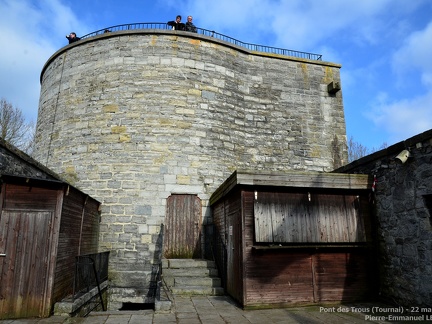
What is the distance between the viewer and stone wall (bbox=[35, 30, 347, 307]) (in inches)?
344

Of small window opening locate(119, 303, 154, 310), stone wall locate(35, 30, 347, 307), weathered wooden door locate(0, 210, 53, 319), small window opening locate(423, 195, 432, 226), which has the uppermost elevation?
stone wall locate(35, 30, 347, 307)

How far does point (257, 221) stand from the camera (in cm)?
575

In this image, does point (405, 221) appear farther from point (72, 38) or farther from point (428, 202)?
point (72, 38)

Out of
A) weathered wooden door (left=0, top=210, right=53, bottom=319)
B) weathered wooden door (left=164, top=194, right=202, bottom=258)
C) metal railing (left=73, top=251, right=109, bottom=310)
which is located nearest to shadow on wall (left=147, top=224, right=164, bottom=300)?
weathered wooden door (left=164, top=194, right=202, bottom=258)

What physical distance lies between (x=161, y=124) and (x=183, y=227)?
10.2ft

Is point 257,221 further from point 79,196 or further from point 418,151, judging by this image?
point 79,196

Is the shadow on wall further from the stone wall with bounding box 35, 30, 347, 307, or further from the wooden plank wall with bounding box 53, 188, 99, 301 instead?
the wooden plank wall with bounding box 53, 188, 99, 301

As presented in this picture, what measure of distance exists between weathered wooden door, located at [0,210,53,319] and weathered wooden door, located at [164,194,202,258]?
3.75 meters

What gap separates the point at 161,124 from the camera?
9.34m

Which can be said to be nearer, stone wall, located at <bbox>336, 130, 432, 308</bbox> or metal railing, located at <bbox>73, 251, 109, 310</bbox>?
stone wall, located at <bbox>336, 130, 432, 308</bbox>

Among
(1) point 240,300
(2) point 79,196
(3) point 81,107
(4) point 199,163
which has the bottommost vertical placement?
(1) point 240,300

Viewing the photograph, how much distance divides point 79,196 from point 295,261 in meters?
4.58

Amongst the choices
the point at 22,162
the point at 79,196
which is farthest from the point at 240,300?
the point at 22,162

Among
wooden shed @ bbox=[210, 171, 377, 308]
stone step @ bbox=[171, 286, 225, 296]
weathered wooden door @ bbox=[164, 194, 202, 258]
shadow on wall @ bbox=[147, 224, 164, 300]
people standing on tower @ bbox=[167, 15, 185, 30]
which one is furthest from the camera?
people standing on tower @ bbox=[167, 15, 185, 30]
